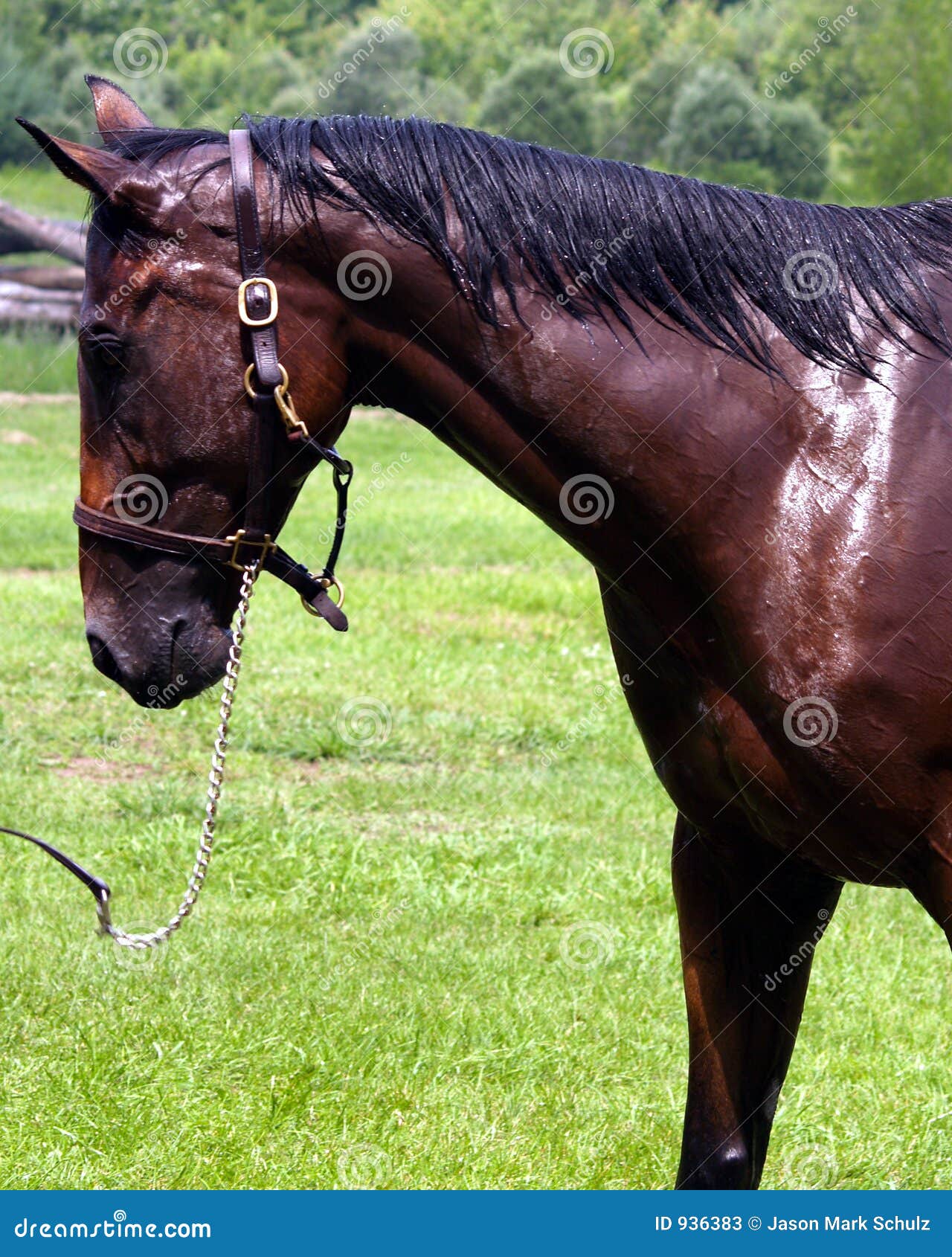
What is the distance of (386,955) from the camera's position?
4.34 m

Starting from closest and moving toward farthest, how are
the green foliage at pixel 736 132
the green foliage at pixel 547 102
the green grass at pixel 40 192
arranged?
the green grass at pixel 40 192 → the green foliage at pixel 736 132 → the green foliage at pixel 547 102

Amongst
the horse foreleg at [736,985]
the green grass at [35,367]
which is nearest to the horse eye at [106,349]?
the horse foreleg at [736,985]

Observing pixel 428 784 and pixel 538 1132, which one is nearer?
pixel 538 1132

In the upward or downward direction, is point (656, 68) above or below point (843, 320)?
below

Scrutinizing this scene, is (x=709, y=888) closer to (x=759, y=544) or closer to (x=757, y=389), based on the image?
(x=759, y=544)

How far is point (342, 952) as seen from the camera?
4.36m

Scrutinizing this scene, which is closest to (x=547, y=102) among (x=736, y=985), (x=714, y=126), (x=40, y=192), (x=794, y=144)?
(x=714, y=126)

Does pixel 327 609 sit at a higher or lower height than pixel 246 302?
lower

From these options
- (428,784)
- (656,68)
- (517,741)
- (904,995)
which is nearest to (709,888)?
(904,995)

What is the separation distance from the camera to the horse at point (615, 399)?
6.86ft

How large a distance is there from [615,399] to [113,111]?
3.19ft

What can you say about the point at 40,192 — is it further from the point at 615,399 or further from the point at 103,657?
the point at 615,399

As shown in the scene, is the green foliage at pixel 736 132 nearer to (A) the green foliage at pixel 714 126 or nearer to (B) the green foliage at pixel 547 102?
(A) the green foliage at pixel 714 126

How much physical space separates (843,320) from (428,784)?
398cm
